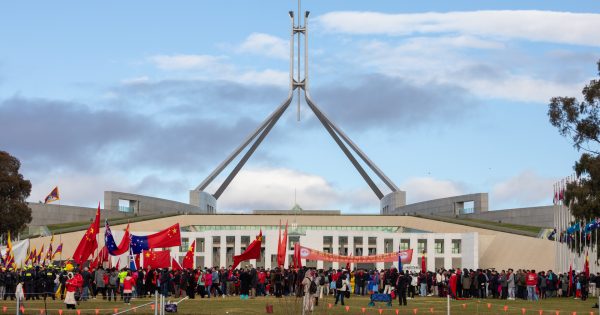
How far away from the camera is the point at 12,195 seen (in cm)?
5406

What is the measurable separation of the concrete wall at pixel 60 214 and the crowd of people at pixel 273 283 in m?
36.9

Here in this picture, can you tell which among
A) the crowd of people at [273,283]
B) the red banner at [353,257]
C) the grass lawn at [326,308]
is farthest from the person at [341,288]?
the red banner at [353,257]

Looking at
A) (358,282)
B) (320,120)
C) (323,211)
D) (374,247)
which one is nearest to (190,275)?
(358,282)

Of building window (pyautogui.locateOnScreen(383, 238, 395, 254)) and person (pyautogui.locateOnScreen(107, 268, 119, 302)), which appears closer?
person (pyautogui.locateOnScreen(107, 268, 119, 302))

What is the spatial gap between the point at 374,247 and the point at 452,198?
20166 millimetres

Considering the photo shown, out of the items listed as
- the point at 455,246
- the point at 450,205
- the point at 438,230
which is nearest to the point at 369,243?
the point at 455,246

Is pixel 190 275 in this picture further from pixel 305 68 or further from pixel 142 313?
pixel 305 68

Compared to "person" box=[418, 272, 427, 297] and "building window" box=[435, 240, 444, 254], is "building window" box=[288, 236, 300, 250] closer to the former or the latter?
"building window" box=[435, 240, 444, 254]

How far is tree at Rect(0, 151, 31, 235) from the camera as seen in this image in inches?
2093

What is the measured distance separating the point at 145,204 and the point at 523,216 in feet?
91.8

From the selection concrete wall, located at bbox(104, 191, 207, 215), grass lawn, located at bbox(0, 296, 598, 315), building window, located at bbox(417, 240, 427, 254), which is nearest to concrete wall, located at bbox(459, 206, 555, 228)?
building window, located at bbox(417, 240, 427, 254)

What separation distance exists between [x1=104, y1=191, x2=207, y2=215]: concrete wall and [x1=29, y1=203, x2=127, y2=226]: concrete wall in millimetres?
916

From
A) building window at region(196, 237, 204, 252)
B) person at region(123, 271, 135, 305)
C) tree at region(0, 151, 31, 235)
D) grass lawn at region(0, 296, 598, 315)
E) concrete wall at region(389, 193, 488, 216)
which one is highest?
concrete wall at region(389, 193, 488, 216)

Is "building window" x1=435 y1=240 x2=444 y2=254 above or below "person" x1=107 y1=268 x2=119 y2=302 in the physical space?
above
